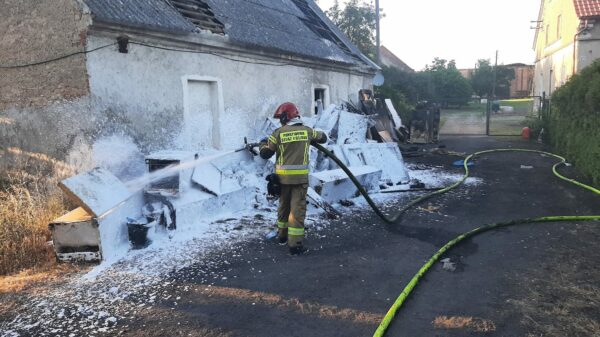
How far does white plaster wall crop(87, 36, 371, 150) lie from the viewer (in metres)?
6.70

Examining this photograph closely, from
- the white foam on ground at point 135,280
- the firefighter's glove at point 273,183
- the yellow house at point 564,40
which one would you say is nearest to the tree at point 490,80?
the yellow house at point 564,40

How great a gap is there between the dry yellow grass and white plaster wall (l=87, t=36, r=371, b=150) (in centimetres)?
145

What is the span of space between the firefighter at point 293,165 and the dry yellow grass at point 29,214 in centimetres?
282

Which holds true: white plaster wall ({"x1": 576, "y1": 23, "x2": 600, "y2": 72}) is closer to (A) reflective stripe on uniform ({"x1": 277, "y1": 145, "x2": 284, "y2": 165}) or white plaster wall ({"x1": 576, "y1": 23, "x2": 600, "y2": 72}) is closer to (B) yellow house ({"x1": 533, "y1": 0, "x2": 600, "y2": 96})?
(B) yellow house ({"x1": 533, "y1": 0, "x2": 600, "y2": 96})

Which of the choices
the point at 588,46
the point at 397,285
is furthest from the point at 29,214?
the point at 588,46

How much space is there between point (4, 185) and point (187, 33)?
402 centimetres

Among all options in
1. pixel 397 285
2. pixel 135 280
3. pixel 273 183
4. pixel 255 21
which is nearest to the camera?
pixel 397 285

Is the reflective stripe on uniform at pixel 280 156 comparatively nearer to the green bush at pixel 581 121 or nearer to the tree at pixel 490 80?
the green bush at pixel 581 121

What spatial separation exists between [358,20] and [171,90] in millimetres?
23778

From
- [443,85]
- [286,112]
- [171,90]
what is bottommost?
[286,112]

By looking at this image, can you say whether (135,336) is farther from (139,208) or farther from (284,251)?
(139,208)

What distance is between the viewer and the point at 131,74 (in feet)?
23.0

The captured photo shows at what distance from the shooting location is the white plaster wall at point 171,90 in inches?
264

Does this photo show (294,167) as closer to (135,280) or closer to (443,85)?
(135,280)
